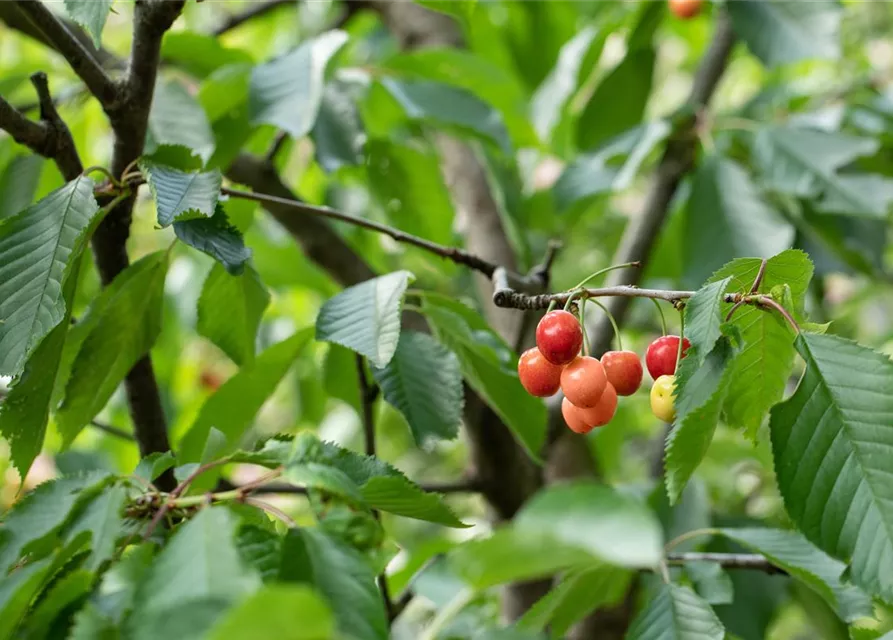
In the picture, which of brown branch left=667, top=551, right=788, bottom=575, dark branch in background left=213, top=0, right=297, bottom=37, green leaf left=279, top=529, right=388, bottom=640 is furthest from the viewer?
dark branch in background left=213, top=0, right=297, bottom=37

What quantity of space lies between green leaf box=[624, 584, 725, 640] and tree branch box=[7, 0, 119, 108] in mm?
487

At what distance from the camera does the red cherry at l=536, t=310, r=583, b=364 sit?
0.48 metres

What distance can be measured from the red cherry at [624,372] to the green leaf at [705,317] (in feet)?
0.25

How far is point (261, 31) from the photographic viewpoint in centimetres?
166

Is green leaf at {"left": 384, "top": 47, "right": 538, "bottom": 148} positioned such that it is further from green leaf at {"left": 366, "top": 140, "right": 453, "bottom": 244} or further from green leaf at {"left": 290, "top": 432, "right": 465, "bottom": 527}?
green leaf at {"left": 290, "top": 432, "right": 465, "bottom": 527}

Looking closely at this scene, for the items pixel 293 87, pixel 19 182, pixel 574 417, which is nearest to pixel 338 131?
pixel 293 87

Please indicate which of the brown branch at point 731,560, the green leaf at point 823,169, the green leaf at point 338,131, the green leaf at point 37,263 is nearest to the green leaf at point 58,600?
A: the green leaf at point 37,263

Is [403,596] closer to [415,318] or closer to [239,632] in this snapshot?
[415,318]

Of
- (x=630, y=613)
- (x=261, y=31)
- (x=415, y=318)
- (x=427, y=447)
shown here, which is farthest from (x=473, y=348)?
(x=261, y=31)

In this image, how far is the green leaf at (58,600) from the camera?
0.38 metres

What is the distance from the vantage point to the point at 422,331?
0.88 m

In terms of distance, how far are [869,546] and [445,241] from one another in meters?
0.72

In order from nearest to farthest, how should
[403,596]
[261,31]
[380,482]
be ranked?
[380,482] → [403,596] → [261,31]

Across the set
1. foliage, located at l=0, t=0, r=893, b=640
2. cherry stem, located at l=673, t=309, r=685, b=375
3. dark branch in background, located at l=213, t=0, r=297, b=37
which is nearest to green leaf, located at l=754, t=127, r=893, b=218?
foliage, located at l=0, t=0, r=893, b=640
